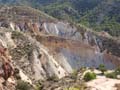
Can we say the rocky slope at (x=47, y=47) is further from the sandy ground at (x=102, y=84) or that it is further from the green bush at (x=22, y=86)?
the sandy ground at (x=102, y=84)

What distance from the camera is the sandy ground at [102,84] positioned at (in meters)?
58.0

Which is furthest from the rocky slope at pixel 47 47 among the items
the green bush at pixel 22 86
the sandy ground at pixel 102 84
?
the sandy ground at pixel 102 84

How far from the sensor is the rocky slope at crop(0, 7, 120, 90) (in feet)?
257

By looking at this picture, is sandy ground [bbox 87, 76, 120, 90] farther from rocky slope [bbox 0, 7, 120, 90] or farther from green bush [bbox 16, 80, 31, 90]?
rocky slope [bbox 0, 7, 120, 90]

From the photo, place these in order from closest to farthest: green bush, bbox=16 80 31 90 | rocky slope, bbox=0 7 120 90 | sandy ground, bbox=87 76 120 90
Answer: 1. sandy ground, bbox=87 76 120 90
2. green bush, bbox=16 80 31 90
3. rocky slope, bbox=0 7 120 90

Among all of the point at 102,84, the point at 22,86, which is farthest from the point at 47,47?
the point at 102,84

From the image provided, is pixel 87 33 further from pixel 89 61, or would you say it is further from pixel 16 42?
pixel 16 42

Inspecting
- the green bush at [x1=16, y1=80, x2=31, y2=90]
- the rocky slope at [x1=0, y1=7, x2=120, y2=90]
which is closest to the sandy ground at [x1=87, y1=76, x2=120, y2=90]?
the green bush at [x1=16, y1=80, x2=31, y2=90]

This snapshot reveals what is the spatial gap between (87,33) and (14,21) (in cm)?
3040

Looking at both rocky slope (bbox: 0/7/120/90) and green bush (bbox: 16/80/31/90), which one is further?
rocky slope (bbox: 0/7/120/90)

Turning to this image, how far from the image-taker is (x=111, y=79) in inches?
2581

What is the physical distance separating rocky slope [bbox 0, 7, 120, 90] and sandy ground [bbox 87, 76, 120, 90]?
12.4 metres

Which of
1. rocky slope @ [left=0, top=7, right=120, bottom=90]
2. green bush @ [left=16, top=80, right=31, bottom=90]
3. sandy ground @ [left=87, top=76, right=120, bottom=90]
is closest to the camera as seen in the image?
sandy ground @ [left=87, top=76, right=120, bottom=90]

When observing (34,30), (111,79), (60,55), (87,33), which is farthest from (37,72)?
(87,33)
